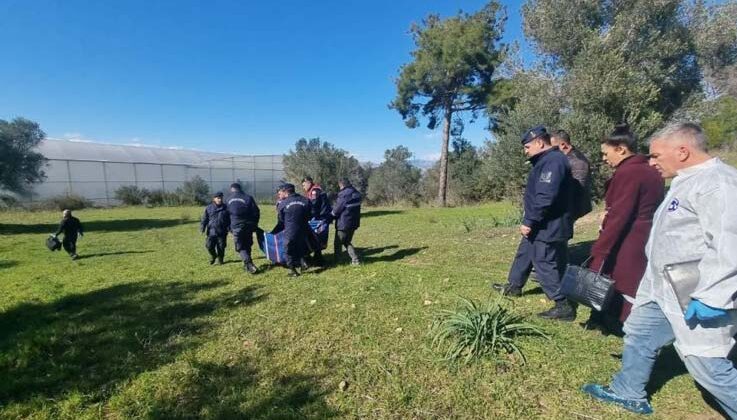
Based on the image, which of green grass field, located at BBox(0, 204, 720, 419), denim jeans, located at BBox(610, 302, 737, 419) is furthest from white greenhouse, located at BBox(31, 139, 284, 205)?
denim jeans, located at BBox(610, 302, 737, 419)

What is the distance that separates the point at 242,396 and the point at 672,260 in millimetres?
2881

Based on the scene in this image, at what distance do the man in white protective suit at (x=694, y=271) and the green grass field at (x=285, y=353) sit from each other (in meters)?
0.59

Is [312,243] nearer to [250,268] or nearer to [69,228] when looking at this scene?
[250,268]

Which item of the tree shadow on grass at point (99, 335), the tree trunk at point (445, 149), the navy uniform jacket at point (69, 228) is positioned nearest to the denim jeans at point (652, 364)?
the tree shadow on grass at point (99, 335)

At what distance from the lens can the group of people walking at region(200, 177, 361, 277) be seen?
6.02 metres

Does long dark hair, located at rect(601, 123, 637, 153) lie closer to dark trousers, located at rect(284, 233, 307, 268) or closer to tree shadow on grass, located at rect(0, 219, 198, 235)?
dark trousers, located at rect(284, 233, 307, 268)

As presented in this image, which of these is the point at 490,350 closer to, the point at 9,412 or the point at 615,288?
the point at 615,288

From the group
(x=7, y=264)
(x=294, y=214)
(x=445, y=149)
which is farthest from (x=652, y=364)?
(x=445, y=149)

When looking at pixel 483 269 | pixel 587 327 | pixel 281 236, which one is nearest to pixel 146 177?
pixel 281 236

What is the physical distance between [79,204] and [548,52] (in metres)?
28.8

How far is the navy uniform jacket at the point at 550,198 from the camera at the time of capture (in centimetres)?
370

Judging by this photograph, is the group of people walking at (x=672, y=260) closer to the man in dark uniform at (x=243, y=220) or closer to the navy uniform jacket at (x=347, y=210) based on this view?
the navy uniform jacket at (x=347, y=210)

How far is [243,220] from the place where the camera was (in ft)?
21.8

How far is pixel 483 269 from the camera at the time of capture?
240 inches
